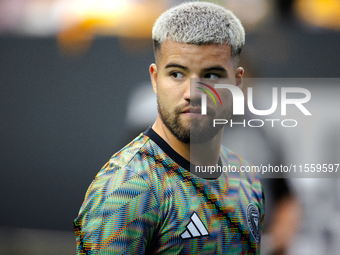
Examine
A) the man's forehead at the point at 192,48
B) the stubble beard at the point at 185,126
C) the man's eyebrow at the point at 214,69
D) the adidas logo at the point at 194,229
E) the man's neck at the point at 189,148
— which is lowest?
the adidas logo at the point at 194,229

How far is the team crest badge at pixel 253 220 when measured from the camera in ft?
4.29

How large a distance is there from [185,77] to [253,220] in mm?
654

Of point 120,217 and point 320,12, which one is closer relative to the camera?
point 120,217

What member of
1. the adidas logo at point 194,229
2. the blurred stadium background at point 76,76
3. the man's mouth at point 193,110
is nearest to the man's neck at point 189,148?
the man's mouth at point 193,110

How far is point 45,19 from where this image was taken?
230 centimetres

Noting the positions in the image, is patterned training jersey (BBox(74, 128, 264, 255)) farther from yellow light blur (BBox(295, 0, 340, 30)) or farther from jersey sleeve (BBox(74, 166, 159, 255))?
yellow light blur (BBox(295, 0, 340, 30))

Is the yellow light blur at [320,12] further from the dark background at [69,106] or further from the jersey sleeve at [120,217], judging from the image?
the jersey sleeve at [120,217]

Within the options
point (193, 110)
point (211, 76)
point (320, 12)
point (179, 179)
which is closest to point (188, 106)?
point (193, 110)

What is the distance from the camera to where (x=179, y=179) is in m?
1.15

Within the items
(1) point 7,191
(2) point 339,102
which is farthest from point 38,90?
(2) point 339,102

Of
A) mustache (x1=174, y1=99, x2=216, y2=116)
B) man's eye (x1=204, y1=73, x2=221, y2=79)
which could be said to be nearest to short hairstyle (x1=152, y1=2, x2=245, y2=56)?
man's eye (x1=204, y1=73, x2=221, y2=79)

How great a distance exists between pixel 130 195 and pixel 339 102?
A: 5.69 feet

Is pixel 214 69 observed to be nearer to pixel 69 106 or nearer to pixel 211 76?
pixel 211 76

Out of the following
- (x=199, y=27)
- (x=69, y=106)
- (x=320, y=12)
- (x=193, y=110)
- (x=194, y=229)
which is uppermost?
(x=320, y=12)
